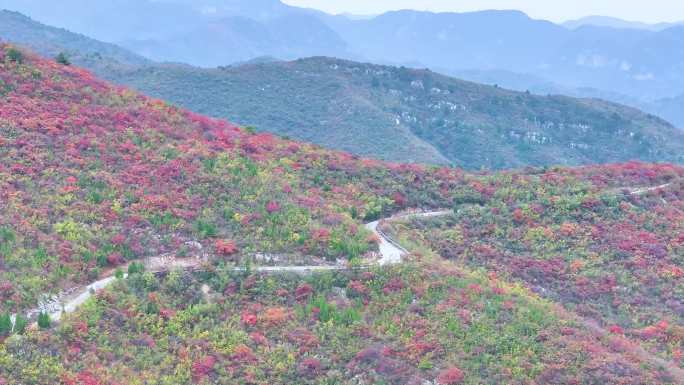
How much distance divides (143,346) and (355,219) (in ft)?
49.6

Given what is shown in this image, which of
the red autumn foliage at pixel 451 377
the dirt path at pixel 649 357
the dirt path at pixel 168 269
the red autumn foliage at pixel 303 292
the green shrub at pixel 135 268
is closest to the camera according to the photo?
the red autumn foliage at pixel 451 377

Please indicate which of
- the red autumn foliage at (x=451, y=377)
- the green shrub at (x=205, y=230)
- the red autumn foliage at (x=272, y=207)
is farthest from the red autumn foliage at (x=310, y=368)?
the red autumn foliage at (x=272, y=207)

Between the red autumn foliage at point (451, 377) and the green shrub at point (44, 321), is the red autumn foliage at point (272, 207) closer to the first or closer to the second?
the green shrub at point (44, 321)

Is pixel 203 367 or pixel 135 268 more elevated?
pixel 135 268

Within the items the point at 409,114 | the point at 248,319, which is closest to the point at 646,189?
the point at 248,319

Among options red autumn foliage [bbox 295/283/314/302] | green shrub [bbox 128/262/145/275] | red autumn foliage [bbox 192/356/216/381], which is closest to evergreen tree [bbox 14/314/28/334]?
green shrub [bbox 128/262/145/275]

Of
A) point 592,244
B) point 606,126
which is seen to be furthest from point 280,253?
point 606,126

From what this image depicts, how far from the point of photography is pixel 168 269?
26734 millimetres

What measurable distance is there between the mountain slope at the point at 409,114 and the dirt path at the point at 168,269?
90.2 m

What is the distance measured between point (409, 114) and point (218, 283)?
12166 cm

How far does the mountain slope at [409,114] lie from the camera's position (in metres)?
134

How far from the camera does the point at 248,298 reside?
25.7 meters

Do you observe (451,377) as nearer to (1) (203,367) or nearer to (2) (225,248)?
(1) (203,367)

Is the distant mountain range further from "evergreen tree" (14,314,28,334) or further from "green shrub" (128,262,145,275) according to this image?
"evergreen tree" (14,314,28,334)
